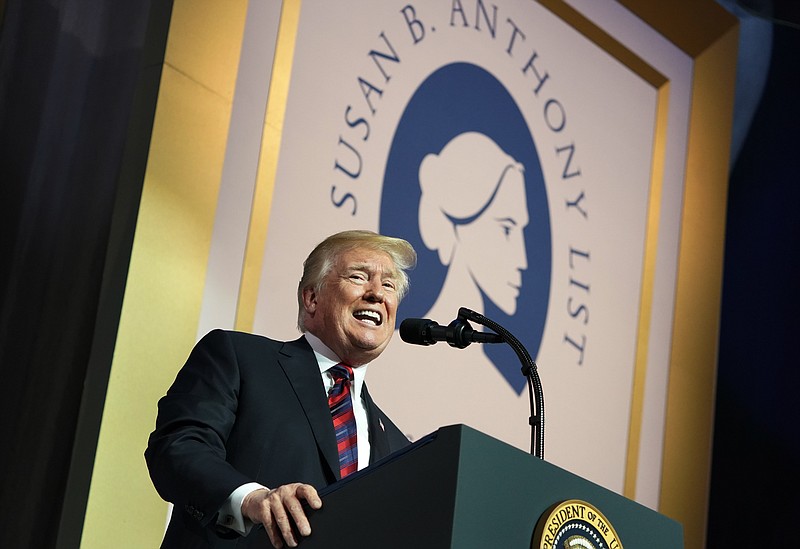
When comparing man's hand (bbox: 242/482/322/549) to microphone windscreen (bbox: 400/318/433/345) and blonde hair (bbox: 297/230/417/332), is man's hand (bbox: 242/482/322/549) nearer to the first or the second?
microphone windscreen (bbox: 400/318/433/345)

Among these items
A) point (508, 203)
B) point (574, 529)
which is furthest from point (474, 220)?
point (574, 529)

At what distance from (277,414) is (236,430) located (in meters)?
0.09

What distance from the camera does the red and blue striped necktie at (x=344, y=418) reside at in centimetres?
246

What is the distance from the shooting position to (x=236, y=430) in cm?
241

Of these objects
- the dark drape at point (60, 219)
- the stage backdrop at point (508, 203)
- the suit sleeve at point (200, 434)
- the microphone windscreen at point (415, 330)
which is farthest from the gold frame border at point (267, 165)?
the microphone windscreen at point (415, 330)

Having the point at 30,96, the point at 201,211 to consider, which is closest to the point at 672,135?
the point at 201,211

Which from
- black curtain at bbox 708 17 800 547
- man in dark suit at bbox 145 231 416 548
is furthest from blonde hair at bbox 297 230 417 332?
black curtain at bbox 708 17 800 547

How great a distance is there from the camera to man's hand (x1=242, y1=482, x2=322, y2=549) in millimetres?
1811

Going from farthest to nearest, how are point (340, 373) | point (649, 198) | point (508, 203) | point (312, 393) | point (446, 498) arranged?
point (649, 198) < point (508, 203) < point (340, 373) < point (312, 393) < point (446, 498)

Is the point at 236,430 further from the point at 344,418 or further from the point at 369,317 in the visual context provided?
the point at 369,317

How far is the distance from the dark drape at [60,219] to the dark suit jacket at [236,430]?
0.79 meters

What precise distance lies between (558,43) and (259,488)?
3.50 metres

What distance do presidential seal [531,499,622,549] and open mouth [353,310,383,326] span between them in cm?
101

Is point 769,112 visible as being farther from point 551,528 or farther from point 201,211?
point 551,528
